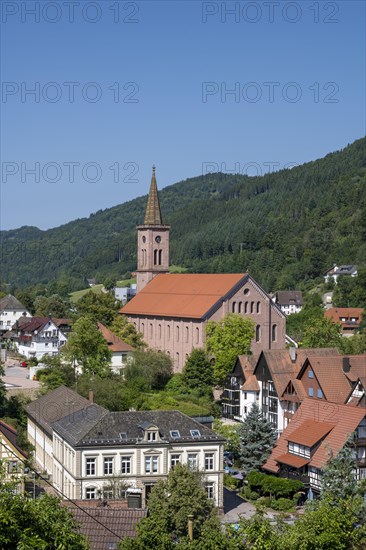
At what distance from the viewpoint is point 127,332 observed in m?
87.1

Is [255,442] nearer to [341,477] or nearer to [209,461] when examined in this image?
[209,461]

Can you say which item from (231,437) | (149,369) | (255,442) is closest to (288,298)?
(149,369)

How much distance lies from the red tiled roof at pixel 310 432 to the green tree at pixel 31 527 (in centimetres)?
2462

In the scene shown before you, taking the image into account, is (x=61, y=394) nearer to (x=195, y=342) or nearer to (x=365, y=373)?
(x=365, y=373)

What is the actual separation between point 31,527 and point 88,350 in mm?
45613

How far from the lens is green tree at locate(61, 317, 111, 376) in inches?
2739

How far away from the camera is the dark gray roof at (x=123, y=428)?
4725 centimetres

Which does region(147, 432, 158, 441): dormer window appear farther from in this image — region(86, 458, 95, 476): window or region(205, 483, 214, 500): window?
region(205, 483, 214, 500): window

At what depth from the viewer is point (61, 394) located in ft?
192

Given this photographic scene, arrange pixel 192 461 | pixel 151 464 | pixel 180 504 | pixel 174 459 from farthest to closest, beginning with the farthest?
1. pixel 174 459
2. pixel 192 461
3. pixel 151 464
4. pixel 180 504

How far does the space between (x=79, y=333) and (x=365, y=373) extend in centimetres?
2308

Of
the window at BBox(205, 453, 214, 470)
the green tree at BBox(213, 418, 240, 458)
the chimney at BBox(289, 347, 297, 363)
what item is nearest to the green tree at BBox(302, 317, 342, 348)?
the chimney at BBox(289, 347, 297, 363)

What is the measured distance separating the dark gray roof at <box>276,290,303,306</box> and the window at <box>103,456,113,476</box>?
100271mm

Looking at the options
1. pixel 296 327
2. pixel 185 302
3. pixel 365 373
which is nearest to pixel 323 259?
pixel 296 327
